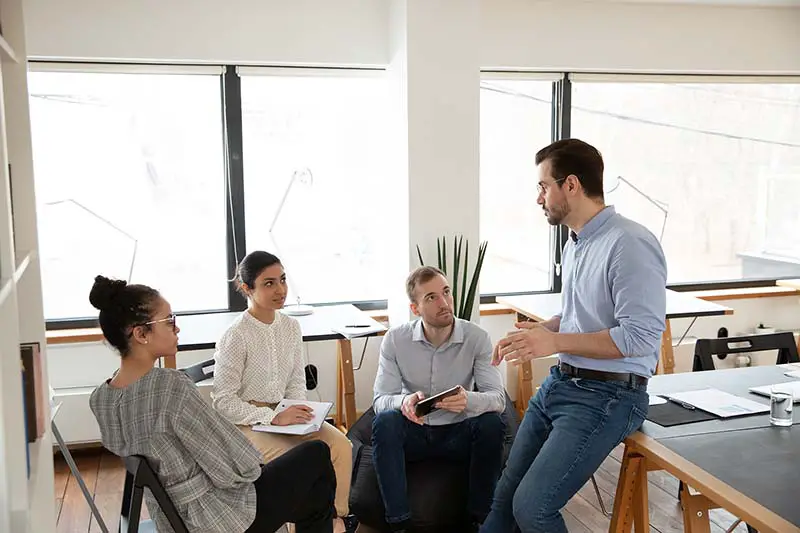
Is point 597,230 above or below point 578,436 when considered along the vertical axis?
above

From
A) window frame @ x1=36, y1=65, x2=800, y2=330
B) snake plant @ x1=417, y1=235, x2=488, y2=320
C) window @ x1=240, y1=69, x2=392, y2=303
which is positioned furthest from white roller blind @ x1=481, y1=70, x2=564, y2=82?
snake plant @ x1=417, y1=235, x2=488, y2=320

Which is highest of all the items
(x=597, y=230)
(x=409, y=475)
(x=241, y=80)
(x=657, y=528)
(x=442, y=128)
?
(x=241, y=80)

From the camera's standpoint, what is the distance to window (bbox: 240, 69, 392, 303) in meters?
4.63

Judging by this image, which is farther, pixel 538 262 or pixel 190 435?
pixel 538 262

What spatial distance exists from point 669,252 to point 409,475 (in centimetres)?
311

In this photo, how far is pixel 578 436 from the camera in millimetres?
2248

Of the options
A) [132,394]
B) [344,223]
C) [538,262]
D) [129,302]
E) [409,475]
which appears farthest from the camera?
[538,262]

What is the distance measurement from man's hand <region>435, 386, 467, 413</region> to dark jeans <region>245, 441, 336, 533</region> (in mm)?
504

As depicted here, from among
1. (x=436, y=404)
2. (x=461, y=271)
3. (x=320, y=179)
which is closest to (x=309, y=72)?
(x=320, y=179)

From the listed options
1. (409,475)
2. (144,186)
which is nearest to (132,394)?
(409,475)

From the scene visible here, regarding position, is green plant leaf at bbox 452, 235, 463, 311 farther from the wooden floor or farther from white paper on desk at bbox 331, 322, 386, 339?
the wooden floor

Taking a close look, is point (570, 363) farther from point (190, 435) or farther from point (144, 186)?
point (144, 186)

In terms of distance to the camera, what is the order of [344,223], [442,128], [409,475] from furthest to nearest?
[344,223] → [442,128] → [409,475]

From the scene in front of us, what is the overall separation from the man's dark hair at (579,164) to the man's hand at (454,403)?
0.92m
